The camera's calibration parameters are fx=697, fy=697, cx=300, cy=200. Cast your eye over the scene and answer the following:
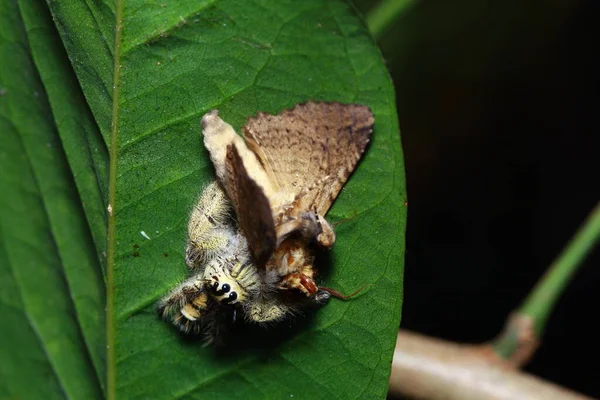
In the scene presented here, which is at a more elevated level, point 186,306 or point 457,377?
Result: point 186,306

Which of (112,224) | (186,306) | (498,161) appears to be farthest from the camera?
(498,161)

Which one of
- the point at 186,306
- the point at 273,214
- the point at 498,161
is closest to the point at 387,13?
the point at 273,214

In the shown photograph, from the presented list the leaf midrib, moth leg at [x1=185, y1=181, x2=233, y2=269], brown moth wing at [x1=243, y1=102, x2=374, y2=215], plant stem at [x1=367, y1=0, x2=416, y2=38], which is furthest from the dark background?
the leaf midrib

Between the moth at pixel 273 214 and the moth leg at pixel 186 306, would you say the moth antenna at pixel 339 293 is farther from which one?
the moth leg at pixel 186 306

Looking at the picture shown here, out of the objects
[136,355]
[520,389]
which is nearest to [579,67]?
[520,389]

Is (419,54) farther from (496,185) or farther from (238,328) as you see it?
(238,328)

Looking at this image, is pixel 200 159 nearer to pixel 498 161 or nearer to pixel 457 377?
pixel 457 377
